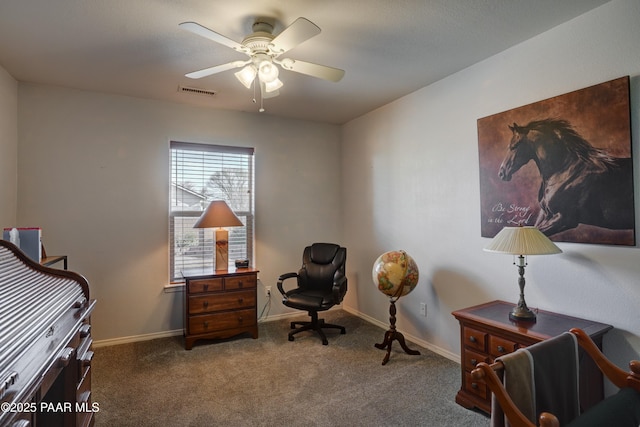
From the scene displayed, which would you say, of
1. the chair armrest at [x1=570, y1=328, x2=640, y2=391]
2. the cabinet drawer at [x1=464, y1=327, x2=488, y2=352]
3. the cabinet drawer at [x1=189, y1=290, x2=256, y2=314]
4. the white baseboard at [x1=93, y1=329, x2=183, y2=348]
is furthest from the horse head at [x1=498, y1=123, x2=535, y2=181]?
the white baseboard at [x1=93, y1=329, x2=183, y2=348]

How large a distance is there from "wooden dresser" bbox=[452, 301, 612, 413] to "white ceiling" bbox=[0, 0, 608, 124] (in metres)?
1.96

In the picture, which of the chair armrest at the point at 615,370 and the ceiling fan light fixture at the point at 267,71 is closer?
the chair armrest at the point at 615,370

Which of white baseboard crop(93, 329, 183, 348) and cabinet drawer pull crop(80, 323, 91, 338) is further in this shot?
white baseboard crop(93, 329, 183, 348)

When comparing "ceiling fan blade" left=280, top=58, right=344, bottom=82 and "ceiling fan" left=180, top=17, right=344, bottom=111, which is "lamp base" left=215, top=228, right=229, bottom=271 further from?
"ceiling fan blade" left=280, top=58, right=344, bottom=82

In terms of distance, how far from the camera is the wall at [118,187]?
10.6 ft

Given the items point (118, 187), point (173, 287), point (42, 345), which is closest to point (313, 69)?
point (42, 345)

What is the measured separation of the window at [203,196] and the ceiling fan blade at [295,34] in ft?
6.97

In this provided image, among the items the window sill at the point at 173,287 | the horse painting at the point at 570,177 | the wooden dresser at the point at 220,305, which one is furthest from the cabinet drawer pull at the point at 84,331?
the horse painting at the point at 570,177

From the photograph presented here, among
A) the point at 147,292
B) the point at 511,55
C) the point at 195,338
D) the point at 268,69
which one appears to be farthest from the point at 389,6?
the point at 147,292

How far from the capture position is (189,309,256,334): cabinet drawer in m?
3.32

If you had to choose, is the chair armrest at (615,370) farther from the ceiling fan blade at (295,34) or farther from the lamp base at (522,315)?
the ceiling fan blade at (295,34)

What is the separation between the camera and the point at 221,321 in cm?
343

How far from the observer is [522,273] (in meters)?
2.23

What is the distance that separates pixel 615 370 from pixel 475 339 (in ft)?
3.49
